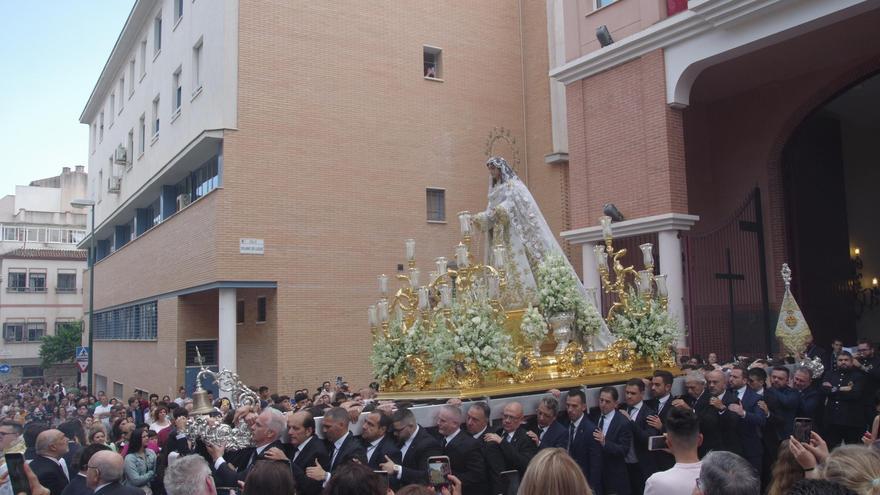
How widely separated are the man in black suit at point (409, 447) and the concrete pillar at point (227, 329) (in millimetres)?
13312

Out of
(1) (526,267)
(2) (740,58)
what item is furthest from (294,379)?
(2) (740,58)

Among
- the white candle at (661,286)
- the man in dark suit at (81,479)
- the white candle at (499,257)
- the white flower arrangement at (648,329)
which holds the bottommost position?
the man in dark suit at (81,479)

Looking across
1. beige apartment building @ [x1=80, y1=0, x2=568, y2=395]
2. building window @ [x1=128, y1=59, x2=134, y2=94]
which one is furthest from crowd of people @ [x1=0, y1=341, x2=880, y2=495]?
building window @ [x1=128, y1=59, x2=134, y2=94]

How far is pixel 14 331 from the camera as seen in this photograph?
53.7m

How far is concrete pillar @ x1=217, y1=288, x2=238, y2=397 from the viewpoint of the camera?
19.2 metres

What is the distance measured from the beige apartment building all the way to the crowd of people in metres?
9.62

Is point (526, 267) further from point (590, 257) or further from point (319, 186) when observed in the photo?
point (319, 186)

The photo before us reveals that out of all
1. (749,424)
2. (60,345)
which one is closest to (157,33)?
(749,424)

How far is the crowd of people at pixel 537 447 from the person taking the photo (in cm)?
369

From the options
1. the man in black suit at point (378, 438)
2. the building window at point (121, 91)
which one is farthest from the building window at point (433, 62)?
the man in black suit at point (378, 438)

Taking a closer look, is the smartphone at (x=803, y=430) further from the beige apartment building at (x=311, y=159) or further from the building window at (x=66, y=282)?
the building window at (x=66, y=282)

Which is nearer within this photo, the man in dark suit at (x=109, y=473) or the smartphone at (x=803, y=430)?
the man in dark suit at (x=109, y=473)

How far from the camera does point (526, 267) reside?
11.3 m

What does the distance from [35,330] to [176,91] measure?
37186 millimetres
